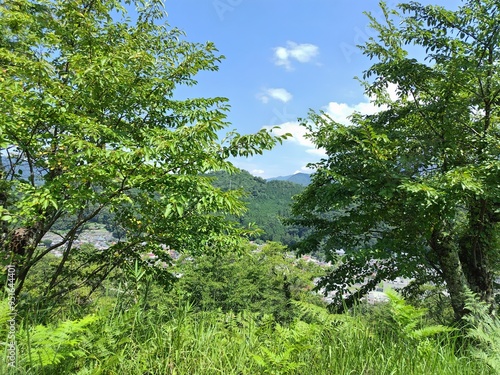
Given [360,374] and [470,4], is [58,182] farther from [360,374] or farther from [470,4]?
[470,4]

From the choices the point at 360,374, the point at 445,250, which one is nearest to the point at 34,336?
the point at 360,374

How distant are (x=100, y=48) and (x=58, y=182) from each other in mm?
2552

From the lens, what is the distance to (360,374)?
6.47ft

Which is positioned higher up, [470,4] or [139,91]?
[470,4]

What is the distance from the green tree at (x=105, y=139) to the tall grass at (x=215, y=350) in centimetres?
121

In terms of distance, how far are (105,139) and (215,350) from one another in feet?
11.0

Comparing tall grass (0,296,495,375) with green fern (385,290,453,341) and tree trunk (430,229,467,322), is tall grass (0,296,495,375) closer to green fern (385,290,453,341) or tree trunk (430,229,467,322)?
green fern (385,290,453,341)

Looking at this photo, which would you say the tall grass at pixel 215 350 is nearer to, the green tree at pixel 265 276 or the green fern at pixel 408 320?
the green fern at pixel 408 320

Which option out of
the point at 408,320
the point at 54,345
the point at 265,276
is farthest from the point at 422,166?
the point at 265,276

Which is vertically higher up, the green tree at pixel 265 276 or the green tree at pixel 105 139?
the green tree at pixel 105 139

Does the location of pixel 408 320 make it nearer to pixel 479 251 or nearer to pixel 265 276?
pixel 479 251

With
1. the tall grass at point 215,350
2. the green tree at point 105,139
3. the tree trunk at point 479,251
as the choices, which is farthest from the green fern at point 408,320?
the tree trunk at point 479,251

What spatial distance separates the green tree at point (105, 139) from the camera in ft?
11.9

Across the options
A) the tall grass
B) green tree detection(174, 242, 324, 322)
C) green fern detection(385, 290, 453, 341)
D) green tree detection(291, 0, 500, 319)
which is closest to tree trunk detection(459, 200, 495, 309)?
green tree detection(291, 0, 500, 319)
